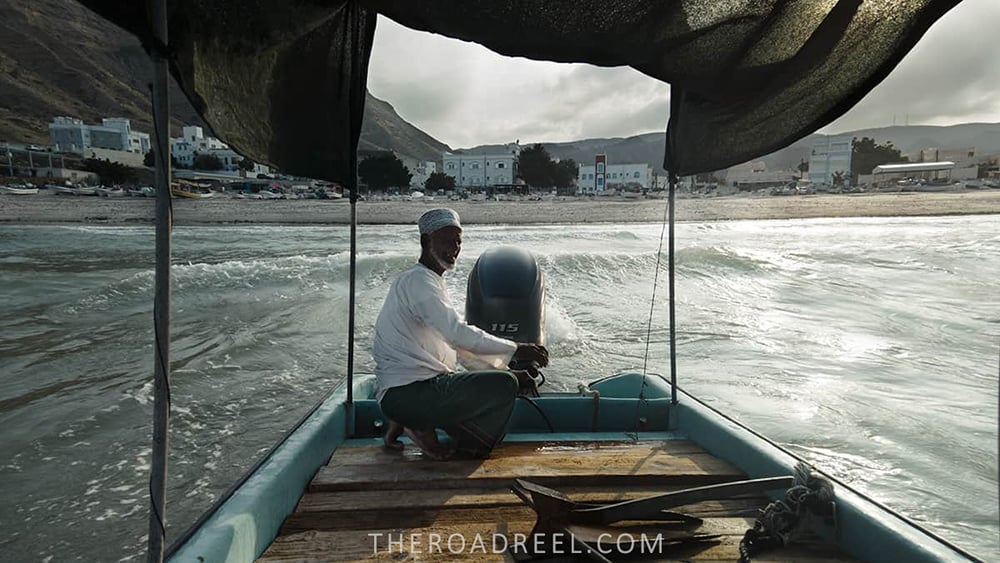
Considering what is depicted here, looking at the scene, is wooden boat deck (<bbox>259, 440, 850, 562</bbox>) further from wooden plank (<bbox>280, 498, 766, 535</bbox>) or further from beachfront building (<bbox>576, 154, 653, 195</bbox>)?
beachfront building (<bbox>576, 154, 653, 195</bbox>)

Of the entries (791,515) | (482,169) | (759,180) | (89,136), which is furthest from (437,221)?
(759,180)

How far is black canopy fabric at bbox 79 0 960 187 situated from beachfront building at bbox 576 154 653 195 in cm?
8577

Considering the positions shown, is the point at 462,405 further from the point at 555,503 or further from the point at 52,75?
the point at 52,75

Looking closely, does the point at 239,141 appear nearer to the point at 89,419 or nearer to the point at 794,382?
the point at 89,419

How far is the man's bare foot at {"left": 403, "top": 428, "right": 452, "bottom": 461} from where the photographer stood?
2.87m

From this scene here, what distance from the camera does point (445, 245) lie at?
108 inches

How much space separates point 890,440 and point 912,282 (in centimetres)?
1094

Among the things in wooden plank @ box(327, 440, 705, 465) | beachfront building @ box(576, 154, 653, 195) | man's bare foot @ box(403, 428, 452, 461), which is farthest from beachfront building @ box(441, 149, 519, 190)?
man's bare foot @ box(403, 428, 452, 461)

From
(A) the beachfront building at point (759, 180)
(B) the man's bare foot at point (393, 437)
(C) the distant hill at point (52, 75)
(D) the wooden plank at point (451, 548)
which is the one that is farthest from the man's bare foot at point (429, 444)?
(C) the distant hill at point (52, 75)

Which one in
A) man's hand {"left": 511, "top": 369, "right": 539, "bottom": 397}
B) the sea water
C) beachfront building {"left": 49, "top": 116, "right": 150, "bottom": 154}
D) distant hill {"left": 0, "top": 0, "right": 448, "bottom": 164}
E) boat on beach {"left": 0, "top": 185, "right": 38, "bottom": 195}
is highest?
distant hill {"left": 0, "top": 0, "right": 448, "bottom": 164}

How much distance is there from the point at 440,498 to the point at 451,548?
0.38 metres

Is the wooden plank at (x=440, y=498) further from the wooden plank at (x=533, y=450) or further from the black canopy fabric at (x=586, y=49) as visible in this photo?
the black canopy fabric at (x=586, y=49)

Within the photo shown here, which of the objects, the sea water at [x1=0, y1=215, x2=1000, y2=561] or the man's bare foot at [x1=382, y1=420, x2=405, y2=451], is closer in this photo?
the man's bare foot at [x1=382, y1=420, x2=405, y2=451]

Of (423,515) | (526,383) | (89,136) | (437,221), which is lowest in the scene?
(423,515)
